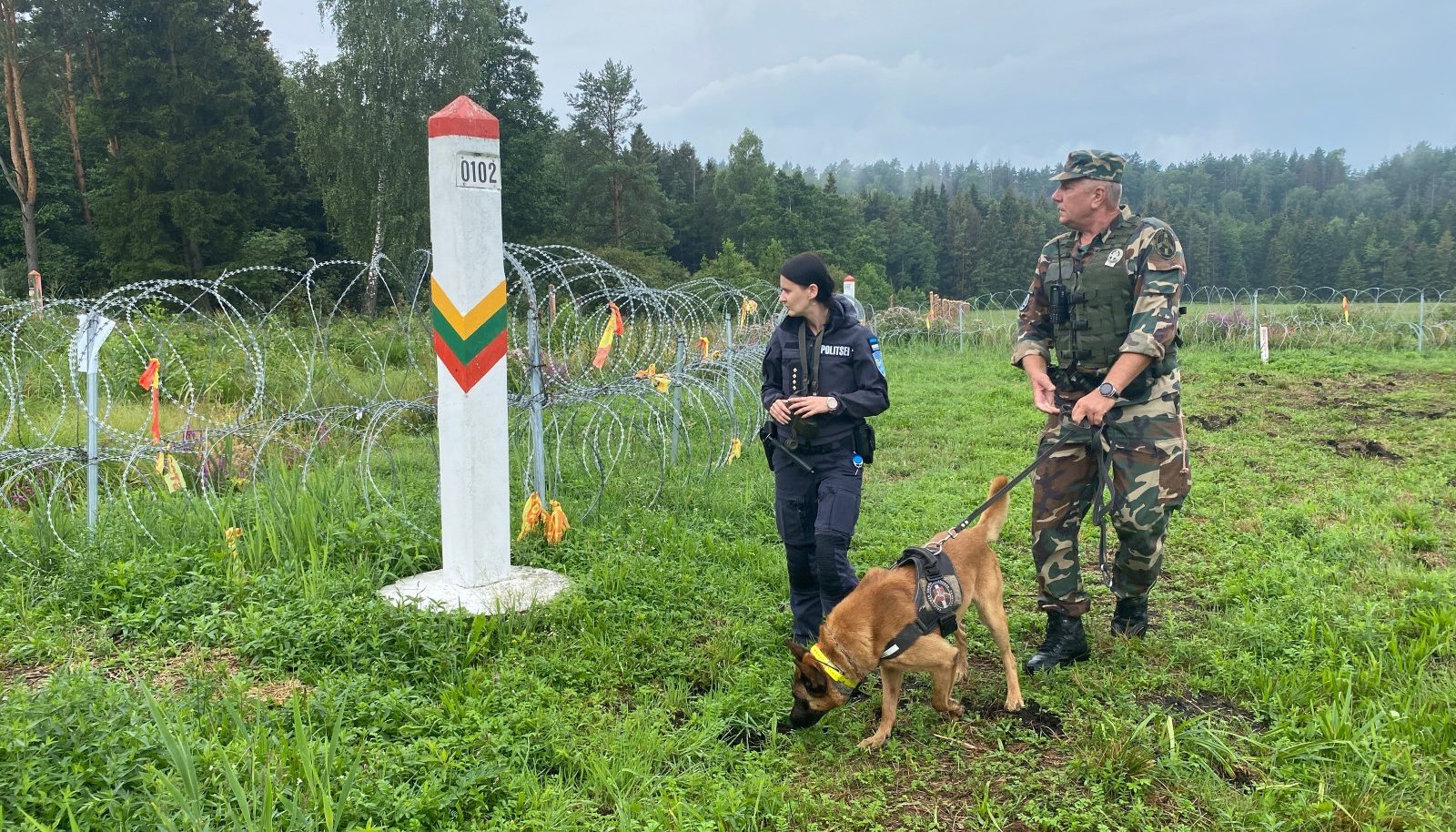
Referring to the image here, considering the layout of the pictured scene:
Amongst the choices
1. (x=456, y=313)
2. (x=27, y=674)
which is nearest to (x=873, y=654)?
(x=456, y=313)

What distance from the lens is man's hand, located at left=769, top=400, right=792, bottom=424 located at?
397 centimetres

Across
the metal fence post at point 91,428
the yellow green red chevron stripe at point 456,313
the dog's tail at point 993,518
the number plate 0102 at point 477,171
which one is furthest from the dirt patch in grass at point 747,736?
the metal fence post at point 91,428

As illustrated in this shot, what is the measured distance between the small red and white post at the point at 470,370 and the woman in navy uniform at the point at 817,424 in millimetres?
1347

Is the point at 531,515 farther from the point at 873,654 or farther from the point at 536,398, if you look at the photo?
the point at 873,654

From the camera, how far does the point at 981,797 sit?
9.82 feet

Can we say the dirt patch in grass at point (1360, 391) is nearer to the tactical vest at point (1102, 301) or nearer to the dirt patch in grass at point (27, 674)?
the tactical vest at point (1102, 301)

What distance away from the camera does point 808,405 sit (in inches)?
153

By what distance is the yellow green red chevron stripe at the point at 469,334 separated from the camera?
170 inches

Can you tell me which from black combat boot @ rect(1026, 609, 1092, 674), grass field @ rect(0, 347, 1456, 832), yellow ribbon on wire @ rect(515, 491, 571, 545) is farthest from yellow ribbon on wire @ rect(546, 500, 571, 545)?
black combat boot @ rect(1026, 609, 1092, 674)

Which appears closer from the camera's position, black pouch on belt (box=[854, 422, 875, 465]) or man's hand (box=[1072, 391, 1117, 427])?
man's hand (box=[1072, 391, 1117, 427])

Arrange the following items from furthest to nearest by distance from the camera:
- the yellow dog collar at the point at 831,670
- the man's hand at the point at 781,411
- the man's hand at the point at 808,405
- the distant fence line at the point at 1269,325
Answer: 1. the distant fence line at the point at 1269,325
2. the man's hand at the point at 781,411
3. the man's hand at the point at 808,405
4. the yellow dog collar at the point at 831,670

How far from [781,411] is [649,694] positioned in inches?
53.7

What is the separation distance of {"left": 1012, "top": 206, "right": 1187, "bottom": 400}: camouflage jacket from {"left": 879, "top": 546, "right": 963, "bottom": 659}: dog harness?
4.07 ft

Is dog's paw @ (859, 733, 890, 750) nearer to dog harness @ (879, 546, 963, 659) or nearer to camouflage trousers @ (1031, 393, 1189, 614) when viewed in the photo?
dog harness @ (879, 546, 963, 659)
